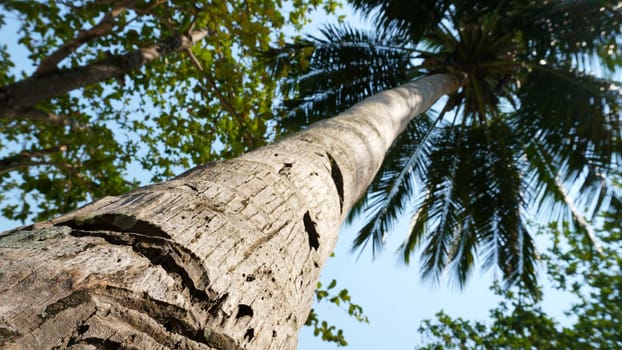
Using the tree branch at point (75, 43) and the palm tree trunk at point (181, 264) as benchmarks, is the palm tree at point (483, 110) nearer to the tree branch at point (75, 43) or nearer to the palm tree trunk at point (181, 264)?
the tree branch at point (75, 43)

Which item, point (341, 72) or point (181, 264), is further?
point (341, 72)

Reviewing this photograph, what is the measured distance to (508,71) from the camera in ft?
19.8

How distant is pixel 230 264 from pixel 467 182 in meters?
6.45

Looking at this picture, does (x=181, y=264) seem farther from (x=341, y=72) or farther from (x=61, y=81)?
(x=341, y=72)

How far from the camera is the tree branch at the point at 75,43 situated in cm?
346

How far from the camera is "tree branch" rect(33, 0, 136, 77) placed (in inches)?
136

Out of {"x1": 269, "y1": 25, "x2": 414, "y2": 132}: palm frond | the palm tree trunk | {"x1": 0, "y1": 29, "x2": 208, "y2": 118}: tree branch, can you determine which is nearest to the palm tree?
{"x1": 269, "y1": 25, "x2": 414, "y2": 132}: palm frond

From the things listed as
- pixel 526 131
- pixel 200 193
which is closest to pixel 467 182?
pixel 526 131

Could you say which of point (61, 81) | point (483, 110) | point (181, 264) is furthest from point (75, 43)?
point (483, 110)

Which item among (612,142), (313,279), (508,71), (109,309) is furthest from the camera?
(508,71)

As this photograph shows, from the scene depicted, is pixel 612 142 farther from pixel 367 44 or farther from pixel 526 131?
pixel 367 44

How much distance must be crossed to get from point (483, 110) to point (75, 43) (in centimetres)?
555

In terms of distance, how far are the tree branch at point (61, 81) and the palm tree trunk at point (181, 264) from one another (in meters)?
2.77

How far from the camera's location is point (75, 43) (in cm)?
366
